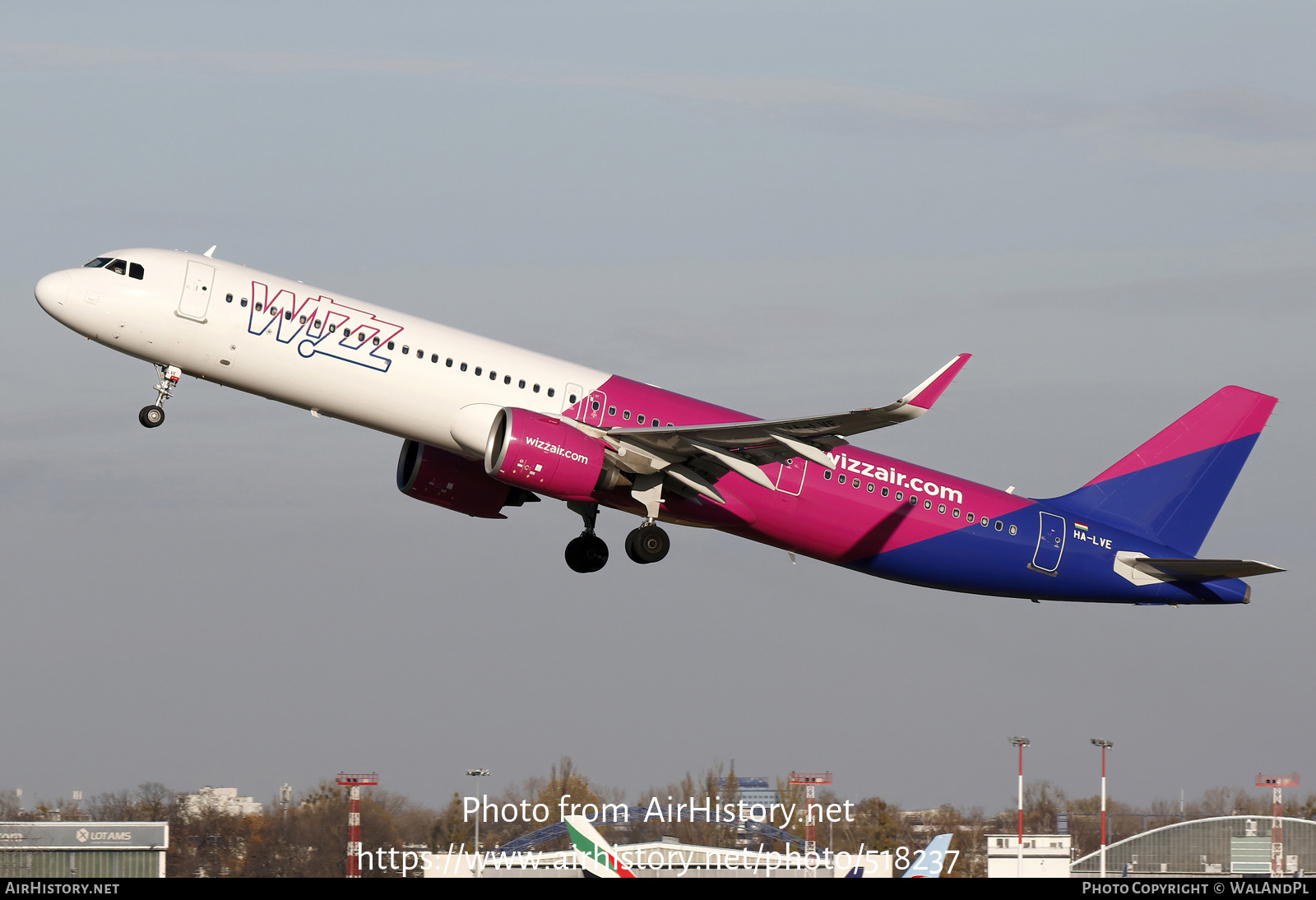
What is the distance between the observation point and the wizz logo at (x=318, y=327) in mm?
31797

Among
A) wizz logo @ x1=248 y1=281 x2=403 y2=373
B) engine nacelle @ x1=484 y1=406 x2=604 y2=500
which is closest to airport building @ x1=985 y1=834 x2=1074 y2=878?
engine nacelle @ x1=484 y1=406 x2=604 y2=500

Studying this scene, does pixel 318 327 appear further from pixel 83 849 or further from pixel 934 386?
pixel 83 849

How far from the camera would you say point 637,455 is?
110 feet

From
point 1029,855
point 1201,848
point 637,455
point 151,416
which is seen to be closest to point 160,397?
point 151,416

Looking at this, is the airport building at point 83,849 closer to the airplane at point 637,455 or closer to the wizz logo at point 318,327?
the airplane at point 637,455

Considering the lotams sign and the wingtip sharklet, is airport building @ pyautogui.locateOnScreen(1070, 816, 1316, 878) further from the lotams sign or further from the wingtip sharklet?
the wingtip sharklet

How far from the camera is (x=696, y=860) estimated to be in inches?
2083

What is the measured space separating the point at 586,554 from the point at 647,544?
12.5 ft

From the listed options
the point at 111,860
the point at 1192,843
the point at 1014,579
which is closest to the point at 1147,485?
the point at 1014,579

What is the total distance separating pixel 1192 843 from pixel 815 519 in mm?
45567

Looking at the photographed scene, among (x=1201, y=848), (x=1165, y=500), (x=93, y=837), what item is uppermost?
(x=1165, y=500)

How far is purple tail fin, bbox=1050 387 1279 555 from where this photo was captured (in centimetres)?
4022

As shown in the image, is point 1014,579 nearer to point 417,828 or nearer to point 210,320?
point 210,320

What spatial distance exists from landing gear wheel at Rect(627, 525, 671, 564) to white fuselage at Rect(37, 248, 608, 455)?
456 cm
